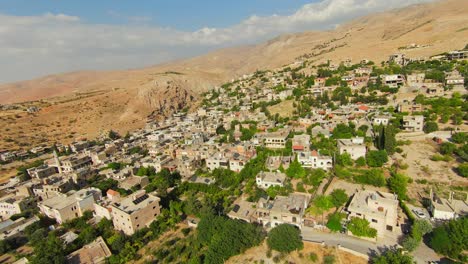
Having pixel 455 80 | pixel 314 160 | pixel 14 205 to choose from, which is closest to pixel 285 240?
pixel 314 160

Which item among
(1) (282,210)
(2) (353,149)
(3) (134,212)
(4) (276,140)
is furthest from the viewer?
(4) (276,140)

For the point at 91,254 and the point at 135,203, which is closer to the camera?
the point at 91,254

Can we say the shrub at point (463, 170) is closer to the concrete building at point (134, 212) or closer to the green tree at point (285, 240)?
the green tree at point (285, 240)

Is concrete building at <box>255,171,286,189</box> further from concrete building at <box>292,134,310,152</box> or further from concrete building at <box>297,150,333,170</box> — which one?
concrete building at <box>292,134,310,152</box>

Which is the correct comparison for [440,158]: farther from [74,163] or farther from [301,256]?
[74,163]

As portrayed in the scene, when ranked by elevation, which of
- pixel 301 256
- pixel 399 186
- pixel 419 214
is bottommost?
pixel 301 256

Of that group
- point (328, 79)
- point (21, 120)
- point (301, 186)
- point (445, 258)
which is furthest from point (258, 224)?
point (21, 120)

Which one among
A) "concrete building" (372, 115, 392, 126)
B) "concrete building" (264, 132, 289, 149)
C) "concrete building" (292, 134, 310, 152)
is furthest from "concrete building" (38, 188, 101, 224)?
"concrete building" (372, 115, 392, 126)
